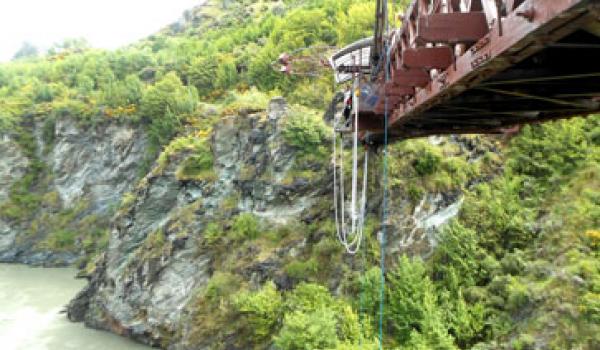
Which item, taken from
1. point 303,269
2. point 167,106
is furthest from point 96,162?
point 303,269

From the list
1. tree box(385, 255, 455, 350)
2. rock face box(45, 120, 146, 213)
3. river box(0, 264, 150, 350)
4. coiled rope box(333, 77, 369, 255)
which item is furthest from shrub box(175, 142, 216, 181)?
rock face box(45, 120, 146, 213)

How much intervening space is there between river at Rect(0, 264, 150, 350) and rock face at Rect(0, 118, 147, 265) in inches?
244

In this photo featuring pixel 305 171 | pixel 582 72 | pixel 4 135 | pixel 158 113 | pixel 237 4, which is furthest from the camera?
pixel 237 4

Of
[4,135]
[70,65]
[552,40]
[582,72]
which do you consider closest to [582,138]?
[582,72]

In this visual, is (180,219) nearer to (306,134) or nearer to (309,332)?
(306,134)

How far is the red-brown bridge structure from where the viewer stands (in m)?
2.93

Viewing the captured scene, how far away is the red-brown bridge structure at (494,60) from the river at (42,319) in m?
16.5

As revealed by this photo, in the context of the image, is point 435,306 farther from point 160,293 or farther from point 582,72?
point 160,293

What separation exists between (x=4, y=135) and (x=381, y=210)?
4260cm

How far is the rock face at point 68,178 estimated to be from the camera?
39812 mm

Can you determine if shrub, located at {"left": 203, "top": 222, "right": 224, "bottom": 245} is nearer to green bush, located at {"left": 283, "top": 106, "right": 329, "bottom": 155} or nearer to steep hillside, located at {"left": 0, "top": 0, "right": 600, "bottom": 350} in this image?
steep hillside, located at {"left": 0, "top": 0, "right": 600, "bottom": 350}

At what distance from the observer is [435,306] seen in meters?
12.8

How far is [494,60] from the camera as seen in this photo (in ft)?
11.7

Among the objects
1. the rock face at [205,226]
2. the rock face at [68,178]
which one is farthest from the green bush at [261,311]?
the rock face at [68,178]
